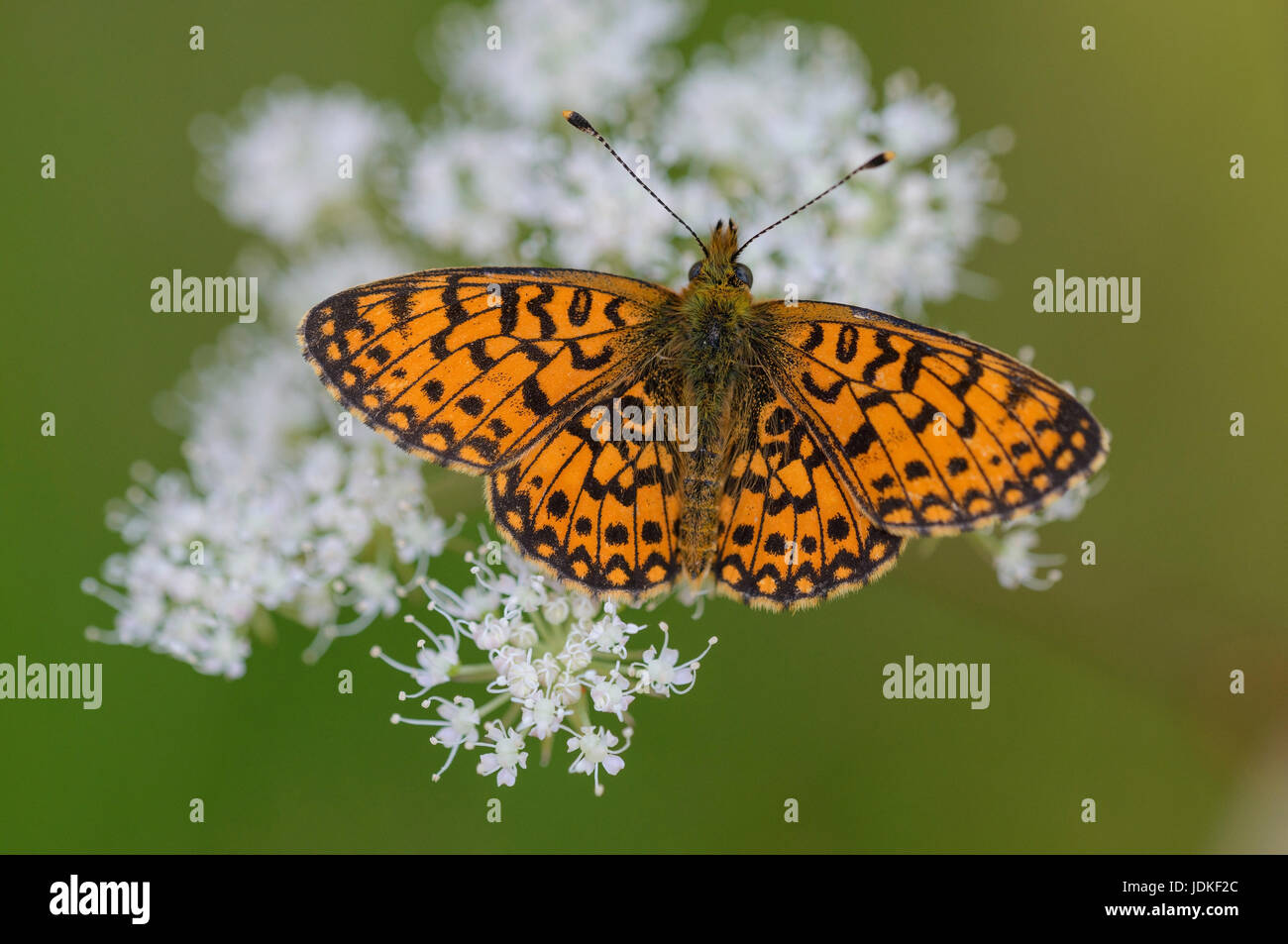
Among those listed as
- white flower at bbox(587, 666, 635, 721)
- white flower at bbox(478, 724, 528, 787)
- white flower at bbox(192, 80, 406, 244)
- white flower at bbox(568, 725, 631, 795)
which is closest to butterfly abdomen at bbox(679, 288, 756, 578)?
white flower at bbox(587, 666, 635, 721)

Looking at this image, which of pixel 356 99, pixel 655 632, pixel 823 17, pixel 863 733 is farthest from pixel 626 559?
pixel 823 17

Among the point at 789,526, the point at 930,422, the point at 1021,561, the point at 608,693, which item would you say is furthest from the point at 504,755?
the point at 1021,561

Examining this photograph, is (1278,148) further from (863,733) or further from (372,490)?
(372,490)

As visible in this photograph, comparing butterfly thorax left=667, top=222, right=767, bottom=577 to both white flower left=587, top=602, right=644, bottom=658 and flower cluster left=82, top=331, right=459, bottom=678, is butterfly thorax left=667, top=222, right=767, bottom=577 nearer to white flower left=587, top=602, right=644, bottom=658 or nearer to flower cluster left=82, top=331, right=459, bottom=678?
white flower left=587, top=602, right=644, bottom=658

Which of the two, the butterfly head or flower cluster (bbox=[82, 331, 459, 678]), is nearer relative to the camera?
the butterfly head

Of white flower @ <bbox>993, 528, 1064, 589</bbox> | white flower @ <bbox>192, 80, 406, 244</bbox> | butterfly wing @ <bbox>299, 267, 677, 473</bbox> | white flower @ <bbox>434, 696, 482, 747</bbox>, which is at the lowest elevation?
white flower @ <bbox>434, 696, 482, 747</bbox>

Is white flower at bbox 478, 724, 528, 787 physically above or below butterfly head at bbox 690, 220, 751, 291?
below

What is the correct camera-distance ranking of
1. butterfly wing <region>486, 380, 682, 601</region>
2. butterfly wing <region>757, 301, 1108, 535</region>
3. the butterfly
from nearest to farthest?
butterfly wing <region>757, 301, 1108, 535</region>
the butterfly
butterfly wing <region>486, 380, 682, 601</region>
